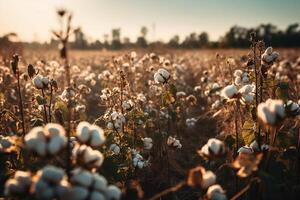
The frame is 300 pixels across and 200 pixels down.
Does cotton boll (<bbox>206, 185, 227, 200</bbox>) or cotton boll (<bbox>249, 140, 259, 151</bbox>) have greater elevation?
cotton boll (<bbox>249, 140, 259, 151</bbox>)

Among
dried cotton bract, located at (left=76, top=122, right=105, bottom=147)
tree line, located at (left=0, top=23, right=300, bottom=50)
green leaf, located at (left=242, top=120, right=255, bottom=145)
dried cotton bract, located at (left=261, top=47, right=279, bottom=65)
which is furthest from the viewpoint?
tree line, located at (left=0, top=23, right=300, bottom=50)

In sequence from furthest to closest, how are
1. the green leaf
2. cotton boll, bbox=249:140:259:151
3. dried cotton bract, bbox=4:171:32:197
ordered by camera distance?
1. the green leaf
2. cotton boll, bbox=249:140:259:151
3. dried cotton bract, bbox=4:171:32:197

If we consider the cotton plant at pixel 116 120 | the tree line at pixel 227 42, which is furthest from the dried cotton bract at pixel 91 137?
the tree line at pixel 227 42

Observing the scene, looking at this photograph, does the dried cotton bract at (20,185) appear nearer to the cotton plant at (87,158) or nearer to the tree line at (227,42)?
the cotton plant at (87,158)

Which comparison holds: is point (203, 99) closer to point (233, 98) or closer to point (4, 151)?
point (233, 98)

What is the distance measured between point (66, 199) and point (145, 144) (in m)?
2.21

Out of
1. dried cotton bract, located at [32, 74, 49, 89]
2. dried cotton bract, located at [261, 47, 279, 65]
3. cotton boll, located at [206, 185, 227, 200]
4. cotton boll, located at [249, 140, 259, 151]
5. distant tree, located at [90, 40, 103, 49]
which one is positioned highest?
distant tree, located at [90, 40, 103, 49]

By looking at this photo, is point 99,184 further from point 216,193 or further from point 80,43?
Result: point 80,43

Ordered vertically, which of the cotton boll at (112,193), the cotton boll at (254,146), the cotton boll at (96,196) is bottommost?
the cotton boll at (254,146)

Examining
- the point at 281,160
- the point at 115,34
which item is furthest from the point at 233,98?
the point at 115,34

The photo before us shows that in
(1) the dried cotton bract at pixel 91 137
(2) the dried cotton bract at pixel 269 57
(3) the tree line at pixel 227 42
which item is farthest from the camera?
(3) the tree line at pixel 227 42

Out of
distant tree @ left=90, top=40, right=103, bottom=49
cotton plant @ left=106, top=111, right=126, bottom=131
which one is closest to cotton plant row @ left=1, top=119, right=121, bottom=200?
cotton plant @ left=106, top=111, right=126, bottom=131

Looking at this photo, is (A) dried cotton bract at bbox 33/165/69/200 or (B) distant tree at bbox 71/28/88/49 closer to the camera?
(A) dried cotton bract at bbox 33/165/69/200

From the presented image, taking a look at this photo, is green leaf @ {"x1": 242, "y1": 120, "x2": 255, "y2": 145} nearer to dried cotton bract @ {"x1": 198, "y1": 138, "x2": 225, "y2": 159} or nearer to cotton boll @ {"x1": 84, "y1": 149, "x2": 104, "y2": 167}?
dried cotton bract @ {"x1": 198, "y1": 138, "x2": 225, "y2": 159}
